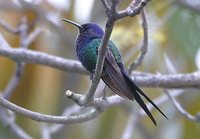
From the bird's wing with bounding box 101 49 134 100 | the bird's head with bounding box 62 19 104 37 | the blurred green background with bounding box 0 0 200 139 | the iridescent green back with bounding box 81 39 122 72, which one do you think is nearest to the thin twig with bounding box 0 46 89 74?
the bird's head with bounding box 62 19 104 37

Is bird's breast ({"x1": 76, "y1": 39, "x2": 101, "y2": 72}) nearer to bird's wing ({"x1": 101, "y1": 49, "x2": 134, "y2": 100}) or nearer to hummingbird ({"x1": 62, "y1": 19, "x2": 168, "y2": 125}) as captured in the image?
hummingbird ({"x1": 62, "y1": 19, "x2": 168, "y2": 125})

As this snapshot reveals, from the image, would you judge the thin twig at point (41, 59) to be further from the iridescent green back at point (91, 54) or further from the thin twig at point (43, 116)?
the thin twig at point (43, 116)

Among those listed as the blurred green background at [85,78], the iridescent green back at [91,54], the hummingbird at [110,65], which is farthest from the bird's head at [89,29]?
the blurred green background at [85,78]

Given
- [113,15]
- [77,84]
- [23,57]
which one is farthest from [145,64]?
[113,15]

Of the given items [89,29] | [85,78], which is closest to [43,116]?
[89,29]

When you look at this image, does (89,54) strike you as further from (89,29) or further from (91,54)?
(89,29)

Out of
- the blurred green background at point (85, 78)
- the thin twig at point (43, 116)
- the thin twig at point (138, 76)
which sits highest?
the thin twig at point (43, 116)

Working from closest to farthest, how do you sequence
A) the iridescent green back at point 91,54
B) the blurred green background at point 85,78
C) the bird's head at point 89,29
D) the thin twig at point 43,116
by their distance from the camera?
the thin twig at point 43,116 < the iridescent green back at point 91,54 < the bird's head at point 89,29 < the blurred green background at point 85,78
